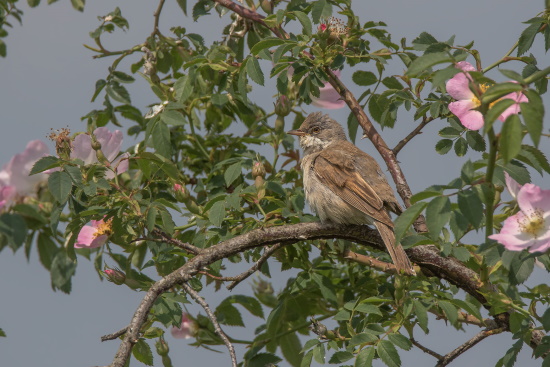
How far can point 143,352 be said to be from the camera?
398 cm

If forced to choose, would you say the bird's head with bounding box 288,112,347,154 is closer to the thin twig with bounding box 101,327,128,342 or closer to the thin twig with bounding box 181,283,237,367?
the thin twig with bounding box 181,283,237,367

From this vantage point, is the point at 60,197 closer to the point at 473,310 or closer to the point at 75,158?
the point at 75,158

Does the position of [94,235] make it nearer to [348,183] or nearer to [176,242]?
[176,242]

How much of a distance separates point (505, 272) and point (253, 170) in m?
1.50

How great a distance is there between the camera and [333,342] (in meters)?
3.47

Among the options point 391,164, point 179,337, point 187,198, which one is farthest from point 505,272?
point 179,337

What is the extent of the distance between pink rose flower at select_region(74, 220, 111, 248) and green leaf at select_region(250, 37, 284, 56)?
126 centimetres

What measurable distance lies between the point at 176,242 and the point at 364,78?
1.54m

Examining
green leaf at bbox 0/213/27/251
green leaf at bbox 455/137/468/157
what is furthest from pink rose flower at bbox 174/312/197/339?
green leaf at bbox 0/213/27/251

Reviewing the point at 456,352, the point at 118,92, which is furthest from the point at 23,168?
the point at 456,352

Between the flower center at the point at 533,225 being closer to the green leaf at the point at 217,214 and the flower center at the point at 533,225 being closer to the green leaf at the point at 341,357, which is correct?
the green leaf at the point at 341,357

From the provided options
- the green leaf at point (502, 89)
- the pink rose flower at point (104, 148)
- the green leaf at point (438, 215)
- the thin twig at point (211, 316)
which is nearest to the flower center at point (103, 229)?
the pink rose flower at point (104, 148)

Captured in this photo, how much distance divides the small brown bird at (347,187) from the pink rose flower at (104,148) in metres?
1.20

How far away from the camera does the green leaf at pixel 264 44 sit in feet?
12.7
